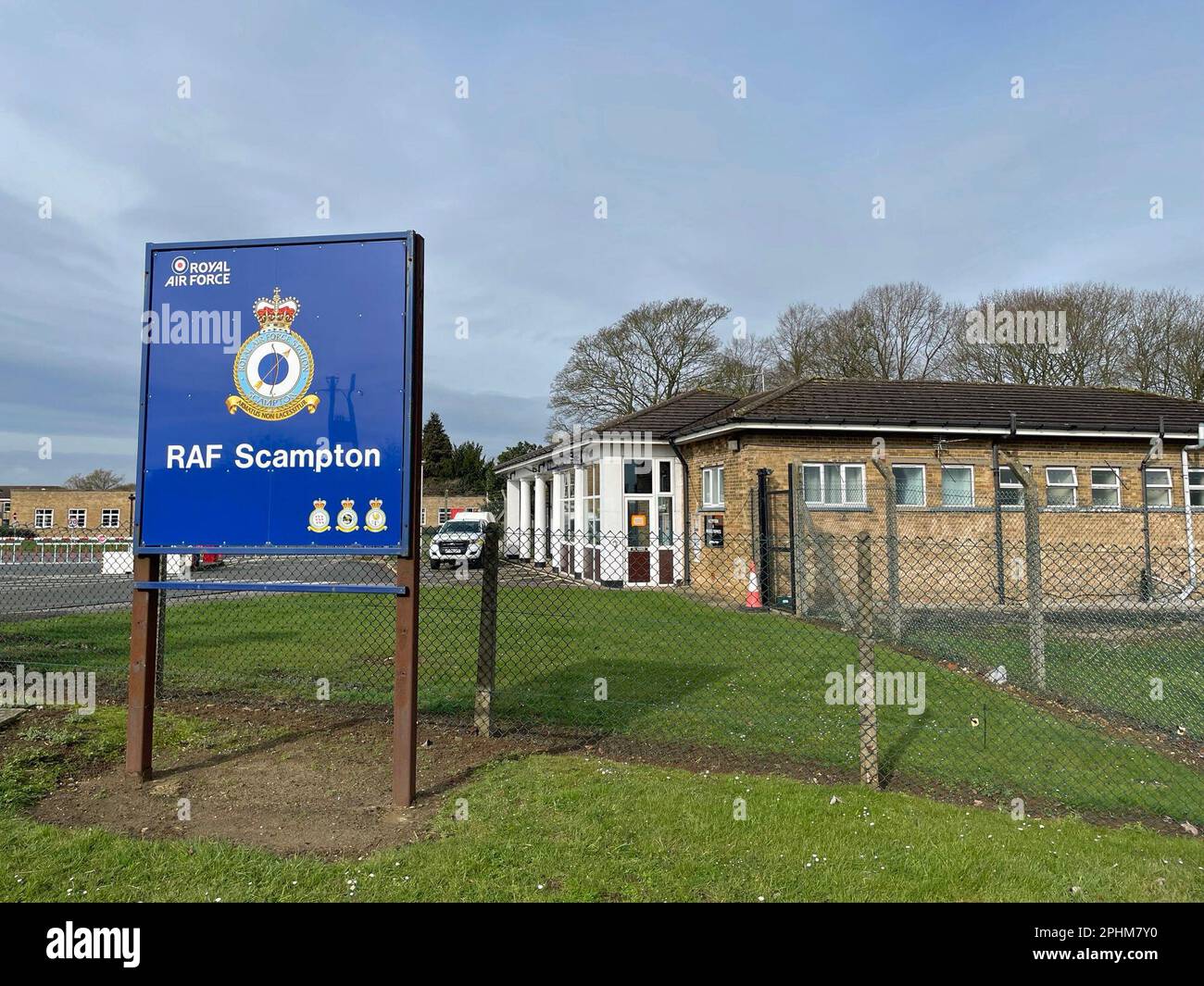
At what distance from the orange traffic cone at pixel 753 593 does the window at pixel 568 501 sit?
8.01m

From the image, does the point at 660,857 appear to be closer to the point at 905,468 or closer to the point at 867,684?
the point at 867,684

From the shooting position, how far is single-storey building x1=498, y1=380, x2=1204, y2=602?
15789 mm

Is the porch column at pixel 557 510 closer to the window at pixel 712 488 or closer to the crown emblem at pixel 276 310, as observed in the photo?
the window at pixel 712 488

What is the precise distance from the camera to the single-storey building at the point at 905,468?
1579cm

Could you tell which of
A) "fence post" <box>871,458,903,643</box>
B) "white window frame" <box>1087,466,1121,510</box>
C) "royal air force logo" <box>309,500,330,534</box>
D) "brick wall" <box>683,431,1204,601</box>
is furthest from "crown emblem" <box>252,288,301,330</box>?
"white window frame" <box>1087,466,1121,510</box>

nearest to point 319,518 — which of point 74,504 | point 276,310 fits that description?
point 276,310

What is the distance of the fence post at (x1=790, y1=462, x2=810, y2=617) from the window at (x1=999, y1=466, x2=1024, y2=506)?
6187 mm

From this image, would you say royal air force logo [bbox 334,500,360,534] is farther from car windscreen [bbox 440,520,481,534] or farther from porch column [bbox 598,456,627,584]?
car windscreen [bbox 440,520,481,534]

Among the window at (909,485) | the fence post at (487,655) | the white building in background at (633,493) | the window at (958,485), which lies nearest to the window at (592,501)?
the white building in background at (633,493)

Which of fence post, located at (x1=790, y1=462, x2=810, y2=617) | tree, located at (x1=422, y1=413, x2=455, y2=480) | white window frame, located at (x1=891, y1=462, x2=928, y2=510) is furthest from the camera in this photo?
tree, located at (x1=422, y1=413, x2=455, y2=480)

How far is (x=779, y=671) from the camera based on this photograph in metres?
7.98
